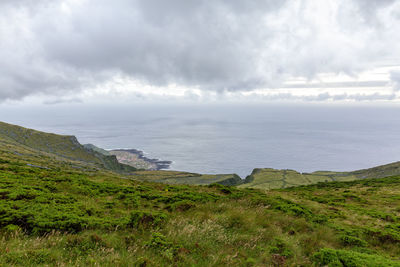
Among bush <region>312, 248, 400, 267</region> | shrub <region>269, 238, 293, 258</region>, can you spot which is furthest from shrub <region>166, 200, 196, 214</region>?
bush <region>312, 248, 400, 267</region>

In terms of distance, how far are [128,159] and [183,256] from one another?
681 ft

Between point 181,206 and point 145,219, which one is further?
point 181,206

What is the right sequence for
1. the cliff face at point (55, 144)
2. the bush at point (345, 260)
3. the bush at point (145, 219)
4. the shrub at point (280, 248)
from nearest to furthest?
the bush at point (345, 260), the shrub at point (280, 248), the bush at point (145, 219), the cliff face at point (55, 144)

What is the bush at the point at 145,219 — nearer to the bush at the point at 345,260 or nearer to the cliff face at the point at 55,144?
the bush at the point at 345,260

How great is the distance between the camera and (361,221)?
47.1 feet

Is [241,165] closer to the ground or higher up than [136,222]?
closer to the ground

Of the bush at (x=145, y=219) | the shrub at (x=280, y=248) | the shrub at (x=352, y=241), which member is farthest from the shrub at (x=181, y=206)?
the shrub at (x=352, y=241)

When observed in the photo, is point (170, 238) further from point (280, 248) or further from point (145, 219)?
point (280, 248)

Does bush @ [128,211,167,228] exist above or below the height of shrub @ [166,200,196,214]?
above

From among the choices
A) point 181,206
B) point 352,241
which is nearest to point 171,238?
point 181,206

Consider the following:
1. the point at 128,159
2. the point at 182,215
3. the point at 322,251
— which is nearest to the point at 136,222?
the point at 182,215

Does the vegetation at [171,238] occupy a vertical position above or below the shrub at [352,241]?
above

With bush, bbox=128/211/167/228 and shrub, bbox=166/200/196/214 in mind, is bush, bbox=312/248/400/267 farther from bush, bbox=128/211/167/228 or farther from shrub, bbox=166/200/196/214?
shrub, bbox=166/200/196/214

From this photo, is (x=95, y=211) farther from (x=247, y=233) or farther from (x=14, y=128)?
(x=14, y=128)
